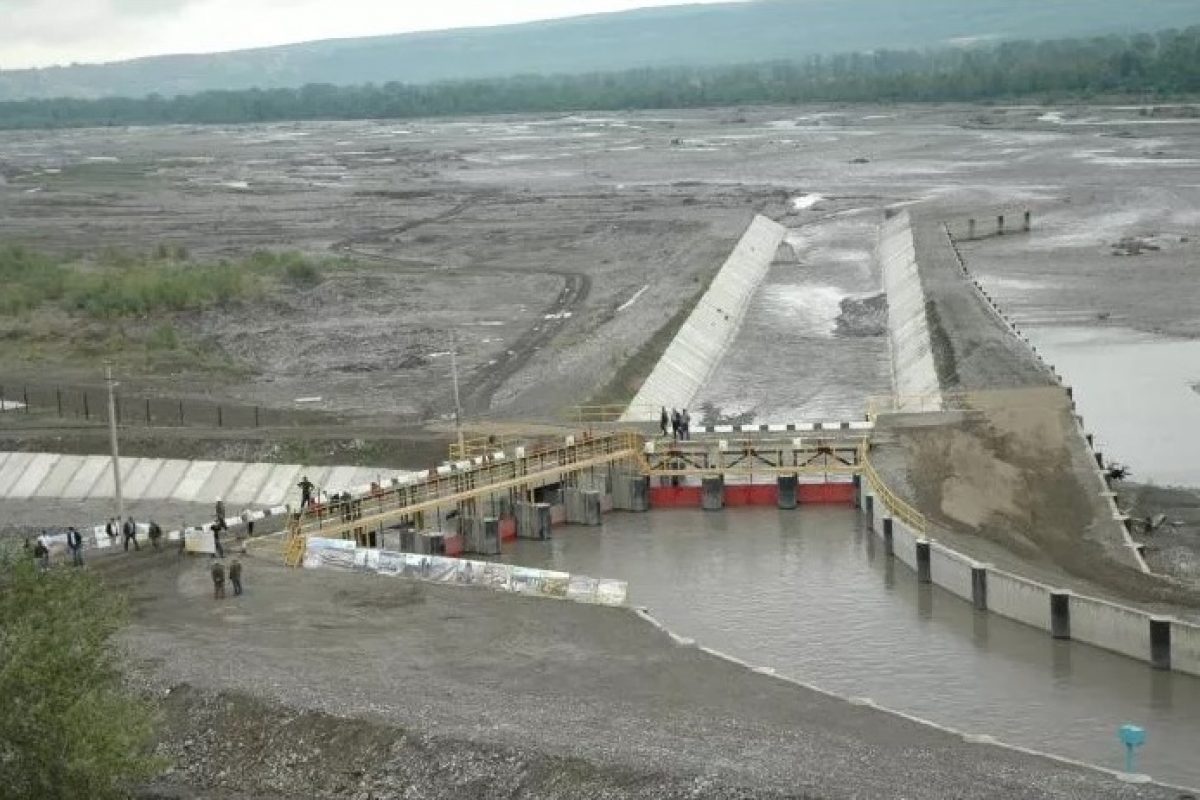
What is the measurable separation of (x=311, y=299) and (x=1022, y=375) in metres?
34.5

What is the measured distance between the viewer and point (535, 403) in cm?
5091

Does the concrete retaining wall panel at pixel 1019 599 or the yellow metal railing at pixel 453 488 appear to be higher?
the yellow metal railing at pixel 453 488

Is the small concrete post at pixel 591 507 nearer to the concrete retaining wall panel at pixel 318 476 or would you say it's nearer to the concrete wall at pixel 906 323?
the concrete retaining wall panel at pixel 318 476

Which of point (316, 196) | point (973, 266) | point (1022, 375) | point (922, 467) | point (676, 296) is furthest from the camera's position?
point (316, 196)

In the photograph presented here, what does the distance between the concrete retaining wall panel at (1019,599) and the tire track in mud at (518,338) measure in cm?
1917

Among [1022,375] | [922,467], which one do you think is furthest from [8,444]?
[1022,375]

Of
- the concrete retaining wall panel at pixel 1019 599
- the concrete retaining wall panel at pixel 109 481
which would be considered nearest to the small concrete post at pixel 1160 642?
the concrete retaining wall panel at pixel 1019 599

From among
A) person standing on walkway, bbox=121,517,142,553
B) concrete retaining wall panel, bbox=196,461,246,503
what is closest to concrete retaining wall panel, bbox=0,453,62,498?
concrete retaining wall panel, bbox=196,461,246,503

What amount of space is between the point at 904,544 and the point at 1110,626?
7.09 metres

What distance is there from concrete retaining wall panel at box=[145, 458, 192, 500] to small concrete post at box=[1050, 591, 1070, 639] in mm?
21907

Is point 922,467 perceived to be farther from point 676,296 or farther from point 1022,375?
point 676,296

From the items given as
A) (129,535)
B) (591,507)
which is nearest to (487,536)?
(591,507)

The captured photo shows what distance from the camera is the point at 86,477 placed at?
1813 inches

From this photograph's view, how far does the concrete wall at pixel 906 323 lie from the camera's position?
53.2 m
